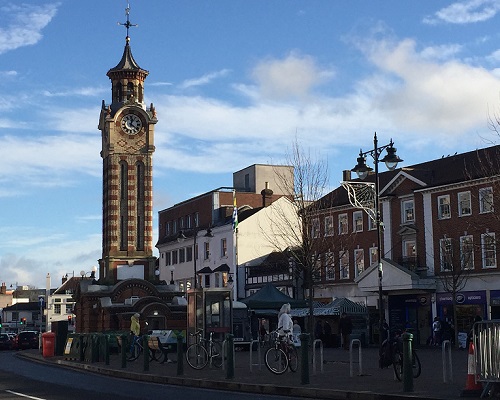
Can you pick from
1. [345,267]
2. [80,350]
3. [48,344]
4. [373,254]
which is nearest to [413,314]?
[373,254]

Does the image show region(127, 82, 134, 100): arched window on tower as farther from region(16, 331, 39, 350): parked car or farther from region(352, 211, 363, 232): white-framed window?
region(352, 211, 363, 232): white-framed window

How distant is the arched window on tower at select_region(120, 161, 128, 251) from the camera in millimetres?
63406

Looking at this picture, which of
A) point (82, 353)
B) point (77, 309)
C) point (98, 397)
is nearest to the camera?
point (98, 397)

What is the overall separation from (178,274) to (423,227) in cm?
3616

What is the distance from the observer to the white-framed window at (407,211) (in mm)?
54572

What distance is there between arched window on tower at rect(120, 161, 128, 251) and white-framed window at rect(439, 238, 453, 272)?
2399 cm

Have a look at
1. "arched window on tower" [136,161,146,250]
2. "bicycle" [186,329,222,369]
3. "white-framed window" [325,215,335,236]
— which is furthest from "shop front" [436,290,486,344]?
"bicycle" [186,329,222,369]

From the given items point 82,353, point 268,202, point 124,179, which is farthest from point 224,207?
point 82,353

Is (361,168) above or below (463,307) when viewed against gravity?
above

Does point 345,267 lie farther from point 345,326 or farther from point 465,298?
point 345,326

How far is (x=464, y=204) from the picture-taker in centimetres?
5066

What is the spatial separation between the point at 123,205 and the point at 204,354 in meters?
38.4

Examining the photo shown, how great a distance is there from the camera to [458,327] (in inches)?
2000

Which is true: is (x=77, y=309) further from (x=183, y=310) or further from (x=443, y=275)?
(x=443, y=275)
